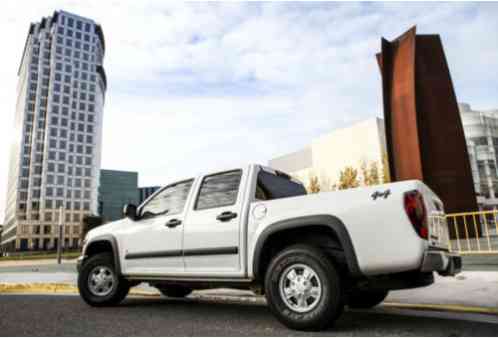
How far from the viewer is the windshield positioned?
185 inches

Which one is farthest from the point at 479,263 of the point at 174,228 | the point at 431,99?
the point at 431,99

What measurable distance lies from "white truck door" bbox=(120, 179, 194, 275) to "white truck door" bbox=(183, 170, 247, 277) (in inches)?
7.1

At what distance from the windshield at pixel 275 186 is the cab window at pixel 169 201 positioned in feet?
3.54

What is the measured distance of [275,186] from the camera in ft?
16.3

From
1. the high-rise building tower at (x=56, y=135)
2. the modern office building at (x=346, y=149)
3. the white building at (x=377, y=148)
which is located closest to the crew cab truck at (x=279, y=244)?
the modern office building at (x=346, y=149)

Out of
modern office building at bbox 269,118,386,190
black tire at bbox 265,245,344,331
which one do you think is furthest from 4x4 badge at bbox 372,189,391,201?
modern office building at bbox 269,118,386,190

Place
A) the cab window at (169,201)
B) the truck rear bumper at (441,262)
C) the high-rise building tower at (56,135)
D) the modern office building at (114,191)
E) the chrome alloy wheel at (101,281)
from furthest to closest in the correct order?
the modern office building at (114,191) < the high-rise building tower at (56,135) < the chrome alloy wheel at (101,281) < the cab window at (169,201) < the truck rear bumper at (441,262)

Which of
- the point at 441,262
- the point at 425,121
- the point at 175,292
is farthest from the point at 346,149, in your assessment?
the point at 441,262

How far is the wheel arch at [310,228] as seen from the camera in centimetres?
346

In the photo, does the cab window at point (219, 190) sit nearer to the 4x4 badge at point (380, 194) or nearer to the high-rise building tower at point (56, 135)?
the 4x4 badge at point (380, 194)

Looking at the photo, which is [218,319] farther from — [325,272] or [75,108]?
[75,108]

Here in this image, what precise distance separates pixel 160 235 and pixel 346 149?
6279 cm

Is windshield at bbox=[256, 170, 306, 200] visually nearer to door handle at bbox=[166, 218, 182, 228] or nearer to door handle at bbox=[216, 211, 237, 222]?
door handle at bbox=[216, 211, 237, 222]

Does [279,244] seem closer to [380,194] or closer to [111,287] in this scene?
[380,194]
